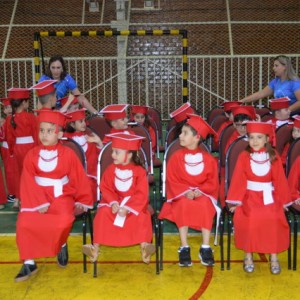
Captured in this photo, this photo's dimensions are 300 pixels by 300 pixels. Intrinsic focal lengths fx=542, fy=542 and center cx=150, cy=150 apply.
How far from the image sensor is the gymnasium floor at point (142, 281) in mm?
3807

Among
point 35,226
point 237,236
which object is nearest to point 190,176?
point 237,236

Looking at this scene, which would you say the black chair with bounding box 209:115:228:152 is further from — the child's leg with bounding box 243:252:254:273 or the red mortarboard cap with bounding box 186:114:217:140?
the child's leg with bounding box 243:252:254:273

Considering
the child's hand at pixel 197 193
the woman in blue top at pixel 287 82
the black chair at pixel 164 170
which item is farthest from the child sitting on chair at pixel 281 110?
the child's hand at pixel 197 193

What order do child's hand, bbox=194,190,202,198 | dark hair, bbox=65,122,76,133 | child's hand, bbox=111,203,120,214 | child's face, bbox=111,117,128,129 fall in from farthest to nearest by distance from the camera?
child's face, bbox=111,117,128,129, dark hair, bbox=65,122,76,133, child's hand, bbox=194,190,202,198, child's hand, bbox=111,203,120,214

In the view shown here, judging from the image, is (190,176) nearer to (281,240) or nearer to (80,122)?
(281,240)

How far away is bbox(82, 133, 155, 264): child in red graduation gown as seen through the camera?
4.11 m

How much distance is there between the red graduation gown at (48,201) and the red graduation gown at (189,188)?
67cm

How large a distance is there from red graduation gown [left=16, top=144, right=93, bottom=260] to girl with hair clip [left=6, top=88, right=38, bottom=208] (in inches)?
58.0

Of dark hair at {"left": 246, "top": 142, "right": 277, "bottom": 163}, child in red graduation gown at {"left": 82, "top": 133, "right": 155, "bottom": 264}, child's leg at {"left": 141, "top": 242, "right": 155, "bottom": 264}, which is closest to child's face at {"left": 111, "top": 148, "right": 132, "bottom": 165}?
child in red graduation gown at {"left": 82, "top": 133, "right": 155, "bottom": 264}

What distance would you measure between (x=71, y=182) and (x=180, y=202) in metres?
0.89

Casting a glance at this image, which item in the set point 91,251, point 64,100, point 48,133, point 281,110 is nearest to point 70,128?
point 64,100

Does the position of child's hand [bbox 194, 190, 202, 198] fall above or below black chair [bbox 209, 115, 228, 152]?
below

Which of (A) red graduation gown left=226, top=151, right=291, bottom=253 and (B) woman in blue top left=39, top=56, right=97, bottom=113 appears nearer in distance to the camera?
(A) red graduation gown left=226, top=151, right=291, bottom=253

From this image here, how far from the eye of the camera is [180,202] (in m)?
4.34
